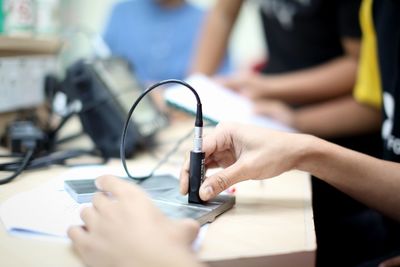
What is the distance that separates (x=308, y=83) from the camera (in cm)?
134

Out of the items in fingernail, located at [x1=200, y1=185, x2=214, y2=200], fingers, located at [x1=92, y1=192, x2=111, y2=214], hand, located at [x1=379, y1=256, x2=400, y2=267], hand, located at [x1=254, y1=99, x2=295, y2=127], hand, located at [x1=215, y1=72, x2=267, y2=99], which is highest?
fingers, located at [x1=92, y1=192, x2=111, y2=214]

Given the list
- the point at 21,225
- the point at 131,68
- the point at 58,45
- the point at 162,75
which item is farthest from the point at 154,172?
the point at 162,75

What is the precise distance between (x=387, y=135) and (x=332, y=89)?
18.1 inches

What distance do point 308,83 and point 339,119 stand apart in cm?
16

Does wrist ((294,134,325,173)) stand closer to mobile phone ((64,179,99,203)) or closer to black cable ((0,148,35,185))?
mobile phone ((64,179,99,203))

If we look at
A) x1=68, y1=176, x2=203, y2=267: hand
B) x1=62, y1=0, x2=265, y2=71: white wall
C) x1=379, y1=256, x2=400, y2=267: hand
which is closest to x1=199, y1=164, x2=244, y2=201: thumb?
x1=68, y1=176, x2=203, y2=267: hand

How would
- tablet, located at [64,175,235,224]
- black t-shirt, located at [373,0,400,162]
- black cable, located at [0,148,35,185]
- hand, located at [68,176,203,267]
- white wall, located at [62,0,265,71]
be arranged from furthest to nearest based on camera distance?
white wall, located at [62,0,265,71] → black t-shirt, located at [373,0,400,162] → black cable, located at [0,148,35,185] → tablet, located at [64,175,235,224] → hand, located at [68,176,203,267]

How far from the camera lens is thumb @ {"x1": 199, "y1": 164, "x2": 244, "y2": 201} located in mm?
604

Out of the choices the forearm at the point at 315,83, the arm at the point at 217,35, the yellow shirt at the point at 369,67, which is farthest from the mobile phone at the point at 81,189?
the arm at the point at 217,35

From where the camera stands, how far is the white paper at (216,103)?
88cm

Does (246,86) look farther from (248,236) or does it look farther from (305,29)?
(248,236)

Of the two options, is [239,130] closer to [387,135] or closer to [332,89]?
[387,135]

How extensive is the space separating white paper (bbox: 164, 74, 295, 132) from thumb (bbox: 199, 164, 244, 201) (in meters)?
0.21

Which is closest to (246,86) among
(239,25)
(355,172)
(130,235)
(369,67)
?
(369,67)
